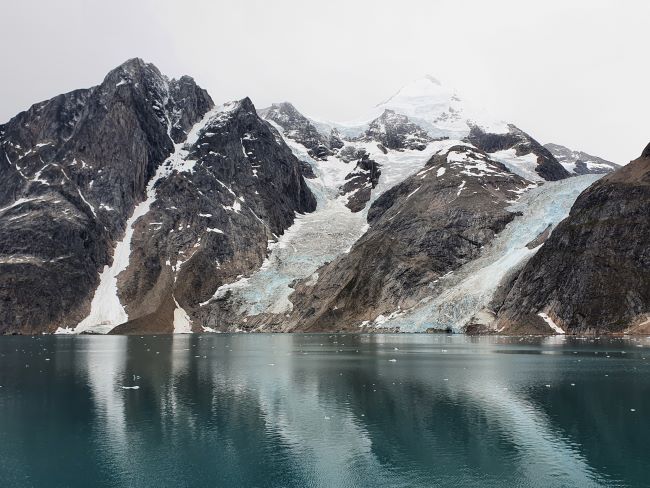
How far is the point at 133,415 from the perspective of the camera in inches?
2040

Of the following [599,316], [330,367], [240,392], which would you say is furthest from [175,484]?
[599,316]

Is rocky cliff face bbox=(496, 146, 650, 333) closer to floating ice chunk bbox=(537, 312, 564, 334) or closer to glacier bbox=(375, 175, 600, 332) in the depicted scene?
floating ice chunk bbox=(537, 312, 564, 334)

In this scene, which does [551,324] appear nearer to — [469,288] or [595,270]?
[595,270]

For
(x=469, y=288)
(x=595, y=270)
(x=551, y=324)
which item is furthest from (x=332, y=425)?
(x=469, y=288)

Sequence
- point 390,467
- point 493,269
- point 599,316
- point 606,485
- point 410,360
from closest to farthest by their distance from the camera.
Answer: point 606,485 < point 390,467 < point 410,360 < point 599,316 < point 493,269

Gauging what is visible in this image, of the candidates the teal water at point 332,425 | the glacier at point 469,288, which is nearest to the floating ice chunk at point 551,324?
the glacier at point 469,288

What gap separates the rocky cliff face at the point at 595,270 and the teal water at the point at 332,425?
6485 cm

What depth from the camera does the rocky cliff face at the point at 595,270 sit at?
5630 inches

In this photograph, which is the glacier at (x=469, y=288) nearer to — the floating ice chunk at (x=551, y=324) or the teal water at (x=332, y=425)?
the floating ice chunk at (x=551, y=324)

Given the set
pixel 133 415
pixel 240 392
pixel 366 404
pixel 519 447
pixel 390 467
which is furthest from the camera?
pixel 240 392

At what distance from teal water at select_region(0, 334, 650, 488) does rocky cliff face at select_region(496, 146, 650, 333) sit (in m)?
64.9

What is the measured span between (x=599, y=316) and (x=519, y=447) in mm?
116756

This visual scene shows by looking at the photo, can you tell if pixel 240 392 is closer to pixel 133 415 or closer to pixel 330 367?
pixel 133 415

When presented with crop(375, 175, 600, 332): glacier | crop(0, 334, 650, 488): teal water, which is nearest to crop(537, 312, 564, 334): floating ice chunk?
crop(375, 175, 600, 332): glacier
